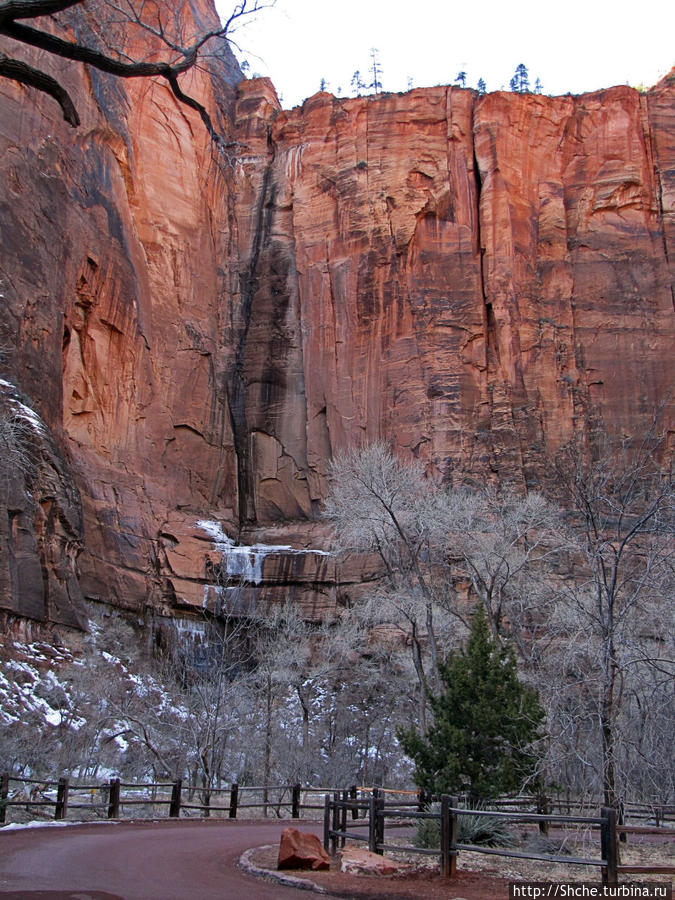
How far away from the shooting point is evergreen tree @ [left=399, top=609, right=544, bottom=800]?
1151 centimetres

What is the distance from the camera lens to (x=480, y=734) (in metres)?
11.8

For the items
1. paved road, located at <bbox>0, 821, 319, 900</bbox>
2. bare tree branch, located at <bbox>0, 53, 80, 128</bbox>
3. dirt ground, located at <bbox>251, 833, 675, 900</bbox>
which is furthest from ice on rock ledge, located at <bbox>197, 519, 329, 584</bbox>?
bare tree branch, located at <bbox>0, 53, 80, 128</bbox>

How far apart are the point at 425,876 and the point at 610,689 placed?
3247 mm

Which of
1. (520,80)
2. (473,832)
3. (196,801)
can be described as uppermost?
(520,80)

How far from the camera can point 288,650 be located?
29609 millimetres

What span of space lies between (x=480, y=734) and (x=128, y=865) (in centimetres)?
518

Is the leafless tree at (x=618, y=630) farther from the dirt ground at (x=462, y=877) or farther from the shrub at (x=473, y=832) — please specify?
the shrub at (x=473, y=832)

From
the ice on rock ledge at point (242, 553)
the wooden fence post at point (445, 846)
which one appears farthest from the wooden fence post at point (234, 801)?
the ice on rock ledge at point (242, 553)

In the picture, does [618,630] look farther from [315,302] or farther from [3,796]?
[315,302]

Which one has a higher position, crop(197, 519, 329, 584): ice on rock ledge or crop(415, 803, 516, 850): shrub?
→ crop(197, 519, 329, 584): ice on rock ledge

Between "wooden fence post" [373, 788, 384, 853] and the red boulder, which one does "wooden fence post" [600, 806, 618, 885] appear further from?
the red boulder

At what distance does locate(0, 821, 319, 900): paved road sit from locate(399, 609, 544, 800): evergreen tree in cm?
305

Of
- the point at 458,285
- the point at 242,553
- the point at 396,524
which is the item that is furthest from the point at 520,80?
the point at 396,524

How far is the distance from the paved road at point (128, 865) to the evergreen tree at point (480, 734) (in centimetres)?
305
